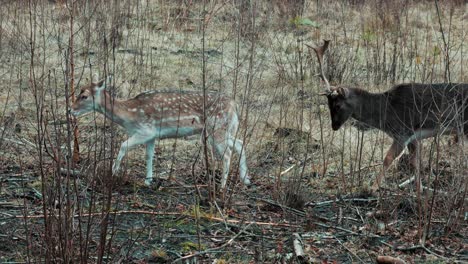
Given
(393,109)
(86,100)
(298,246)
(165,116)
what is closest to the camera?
(298,246)

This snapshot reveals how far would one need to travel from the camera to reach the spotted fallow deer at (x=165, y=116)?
8914 millimetres

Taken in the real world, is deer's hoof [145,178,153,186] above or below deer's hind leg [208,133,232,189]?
below

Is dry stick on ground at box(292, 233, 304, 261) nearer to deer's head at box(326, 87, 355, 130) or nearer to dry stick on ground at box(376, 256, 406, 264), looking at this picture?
dry stick on ground at box(376, 256, 406, 264)

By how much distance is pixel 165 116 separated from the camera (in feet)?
29.8

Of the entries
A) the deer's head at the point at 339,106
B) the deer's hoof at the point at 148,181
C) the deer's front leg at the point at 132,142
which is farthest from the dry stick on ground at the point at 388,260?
the deer's head at the point at 339,106

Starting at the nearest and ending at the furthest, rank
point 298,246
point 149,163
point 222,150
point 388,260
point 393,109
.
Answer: point 388,260 < point 298,246 < point 149,163 < point 222,150 < point 393,109

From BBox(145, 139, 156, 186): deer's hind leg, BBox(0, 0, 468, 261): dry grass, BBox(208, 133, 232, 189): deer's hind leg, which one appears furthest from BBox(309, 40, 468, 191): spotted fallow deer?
BBox(145, 139, 156, 186): deer's hind leg

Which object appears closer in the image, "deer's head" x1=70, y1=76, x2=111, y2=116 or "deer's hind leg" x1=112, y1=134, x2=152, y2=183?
"deer's hind leg" x1=112, y1=134, x2=152, y2=183

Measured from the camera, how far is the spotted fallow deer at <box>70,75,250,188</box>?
891 centimetres

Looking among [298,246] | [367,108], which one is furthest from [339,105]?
[298,246]

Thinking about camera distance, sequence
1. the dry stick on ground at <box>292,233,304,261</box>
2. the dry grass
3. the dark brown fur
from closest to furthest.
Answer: the dry stick on ground at <box>292,233,304,261</box> < the dry grass < the dark brown fur

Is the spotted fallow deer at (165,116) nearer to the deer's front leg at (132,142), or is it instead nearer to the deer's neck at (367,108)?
the deer's front leg at (132,142)

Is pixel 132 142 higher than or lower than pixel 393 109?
lower

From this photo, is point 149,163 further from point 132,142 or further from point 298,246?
point 298,246
